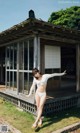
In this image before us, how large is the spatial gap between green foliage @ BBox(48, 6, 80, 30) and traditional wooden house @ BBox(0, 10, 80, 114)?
837 inches

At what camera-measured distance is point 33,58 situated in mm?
7809

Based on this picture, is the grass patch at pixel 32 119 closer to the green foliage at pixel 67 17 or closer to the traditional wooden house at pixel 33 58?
the traditional wooden house at pixel 33 58

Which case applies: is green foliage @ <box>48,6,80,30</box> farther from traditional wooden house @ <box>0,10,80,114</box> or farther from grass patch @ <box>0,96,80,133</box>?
grass patch @ <box>0,96,80,133</box>

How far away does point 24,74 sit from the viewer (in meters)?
8.60

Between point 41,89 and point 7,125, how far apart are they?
1796mm

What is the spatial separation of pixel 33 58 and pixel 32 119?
246 centimetres

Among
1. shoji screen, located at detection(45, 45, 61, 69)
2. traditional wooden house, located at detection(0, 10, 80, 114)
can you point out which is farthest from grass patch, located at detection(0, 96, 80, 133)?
shoji screen, located at detection(45, 45, 61, 69)

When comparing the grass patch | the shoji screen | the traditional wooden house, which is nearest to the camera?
the grass patch

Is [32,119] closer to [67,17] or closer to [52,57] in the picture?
[52,57]

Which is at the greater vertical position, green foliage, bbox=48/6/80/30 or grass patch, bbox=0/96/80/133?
green foliage, bbox=48/6/80/30

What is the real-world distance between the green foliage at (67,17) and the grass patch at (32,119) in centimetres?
2356

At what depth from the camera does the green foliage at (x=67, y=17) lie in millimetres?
30734

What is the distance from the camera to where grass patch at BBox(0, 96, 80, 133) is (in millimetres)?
6332

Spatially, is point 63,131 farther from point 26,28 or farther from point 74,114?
point 26,28
